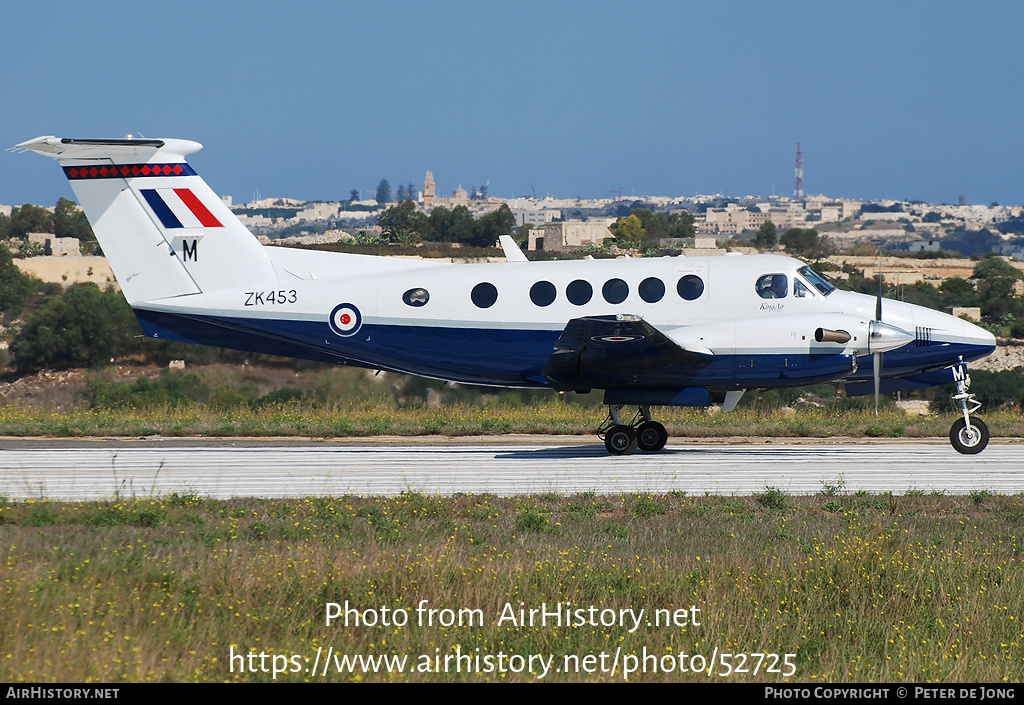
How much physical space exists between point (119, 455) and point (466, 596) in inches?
467

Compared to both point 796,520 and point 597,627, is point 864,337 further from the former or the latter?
point 597,627

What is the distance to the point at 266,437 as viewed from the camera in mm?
21328

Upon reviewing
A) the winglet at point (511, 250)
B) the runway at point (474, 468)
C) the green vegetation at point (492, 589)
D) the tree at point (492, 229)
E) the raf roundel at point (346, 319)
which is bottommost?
the runway at point (474, 468)

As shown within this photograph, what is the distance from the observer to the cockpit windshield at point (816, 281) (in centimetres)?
1777

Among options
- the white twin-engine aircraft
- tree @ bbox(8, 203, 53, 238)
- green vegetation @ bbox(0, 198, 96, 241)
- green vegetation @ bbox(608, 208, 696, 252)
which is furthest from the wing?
tree @ bbox(8, 203, 53, 238)

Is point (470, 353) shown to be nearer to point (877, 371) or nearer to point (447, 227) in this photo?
point (877, 371)

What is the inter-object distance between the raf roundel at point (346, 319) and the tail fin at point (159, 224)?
153 centimetres

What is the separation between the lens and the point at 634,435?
18.3m

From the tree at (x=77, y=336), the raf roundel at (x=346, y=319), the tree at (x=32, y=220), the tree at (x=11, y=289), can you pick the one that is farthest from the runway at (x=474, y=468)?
the tree at (x=32, y=220)

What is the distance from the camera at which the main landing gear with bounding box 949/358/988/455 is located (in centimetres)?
1753

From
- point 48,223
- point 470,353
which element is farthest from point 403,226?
point 470,353

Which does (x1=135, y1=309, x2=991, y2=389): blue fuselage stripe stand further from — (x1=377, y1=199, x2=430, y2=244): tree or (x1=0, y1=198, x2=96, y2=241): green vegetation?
(x1=0, y1=198, x2=96, y2=241): green vegetation

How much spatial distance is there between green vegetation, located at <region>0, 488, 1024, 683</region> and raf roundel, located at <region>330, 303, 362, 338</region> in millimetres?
6771

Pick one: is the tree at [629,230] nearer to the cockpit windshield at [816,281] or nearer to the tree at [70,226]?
the tree at [70,226]
